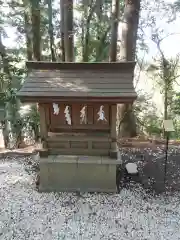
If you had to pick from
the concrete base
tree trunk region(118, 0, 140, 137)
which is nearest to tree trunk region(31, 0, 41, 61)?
tree trunk region(118, 0, 140, 137)

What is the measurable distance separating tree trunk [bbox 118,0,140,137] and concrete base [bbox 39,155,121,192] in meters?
2.41

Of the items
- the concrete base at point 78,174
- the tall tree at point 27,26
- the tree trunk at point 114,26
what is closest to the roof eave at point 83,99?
the concrete base at point 78,174

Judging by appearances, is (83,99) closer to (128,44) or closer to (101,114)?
(101,114)

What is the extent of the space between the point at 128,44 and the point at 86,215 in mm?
3757

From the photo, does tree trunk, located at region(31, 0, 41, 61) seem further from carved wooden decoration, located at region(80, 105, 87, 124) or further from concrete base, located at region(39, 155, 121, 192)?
concrete base, located at region(39, 155, 121, 192)

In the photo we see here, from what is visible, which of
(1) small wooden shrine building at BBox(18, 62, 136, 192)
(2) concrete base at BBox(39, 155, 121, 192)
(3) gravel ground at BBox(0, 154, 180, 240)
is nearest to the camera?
(3) gravel ground at BBox(0, 154, 180, 240)

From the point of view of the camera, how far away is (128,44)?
561 cm

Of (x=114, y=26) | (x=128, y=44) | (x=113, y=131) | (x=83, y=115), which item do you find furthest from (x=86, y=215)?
(x=114, y=26)

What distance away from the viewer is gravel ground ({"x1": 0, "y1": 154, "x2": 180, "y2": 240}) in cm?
323

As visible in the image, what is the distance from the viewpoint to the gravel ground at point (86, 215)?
10.6 feet

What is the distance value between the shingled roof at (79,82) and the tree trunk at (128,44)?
1922 mm

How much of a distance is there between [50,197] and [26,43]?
457 centimetres

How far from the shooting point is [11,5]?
19.5ft

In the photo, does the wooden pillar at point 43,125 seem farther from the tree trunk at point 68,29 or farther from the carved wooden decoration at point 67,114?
the tree trunk at point 68,29
